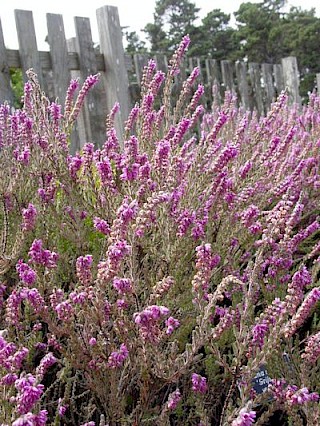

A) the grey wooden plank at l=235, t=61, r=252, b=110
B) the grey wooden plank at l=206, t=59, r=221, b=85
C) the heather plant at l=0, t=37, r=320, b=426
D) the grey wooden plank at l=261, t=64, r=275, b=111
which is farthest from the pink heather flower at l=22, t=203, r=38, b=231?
the grey wooden plank at l=261, t=64, r=275, b=111

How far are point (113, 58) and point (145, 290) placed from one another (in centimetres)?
455

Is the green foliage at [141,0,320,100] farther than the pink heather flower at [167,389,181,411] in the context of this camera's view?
Yes

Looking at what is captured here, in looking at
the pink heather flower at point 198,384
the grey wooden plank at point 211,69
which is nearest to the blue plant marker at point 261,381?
the pink heather flower at point 198,384

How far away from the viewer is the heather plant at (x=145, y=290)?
3.37 feet

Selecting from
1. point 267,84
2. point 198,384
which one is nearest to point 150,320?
point 198,384

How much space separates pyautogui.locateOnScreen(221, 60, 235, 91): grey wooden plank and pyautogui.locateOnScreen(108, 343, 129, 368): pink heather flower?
23.7 ft

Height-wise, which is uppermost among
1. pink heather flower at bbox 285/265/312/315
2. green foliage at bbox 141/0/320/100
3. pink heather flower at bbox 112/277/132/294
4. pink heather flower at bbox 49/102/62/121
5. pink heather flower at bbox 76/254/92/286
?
green foliage at bbox 141/0/320/100

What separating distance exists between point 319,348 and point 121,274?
41 centimetres

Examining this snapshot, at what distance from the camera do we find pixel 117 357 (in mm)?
1083

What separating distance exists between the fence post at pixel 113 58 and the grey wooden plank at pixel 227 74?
2.68 metres

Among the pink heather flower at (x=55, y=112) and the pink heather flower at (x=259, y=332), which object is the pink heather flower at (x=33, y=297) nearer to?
the pink heather flower at (x=259, y=332)

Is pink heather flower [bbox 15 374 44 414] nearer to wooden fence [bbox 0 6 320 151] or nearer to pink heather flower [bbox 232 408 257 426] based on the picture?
pink heather flower [bbox 232 408 257 426]

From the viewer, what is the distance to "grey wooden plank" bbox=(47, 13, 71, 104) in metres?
5.14

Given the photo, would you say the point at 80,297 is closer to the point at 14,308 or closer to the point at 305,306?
the point at 14,308
